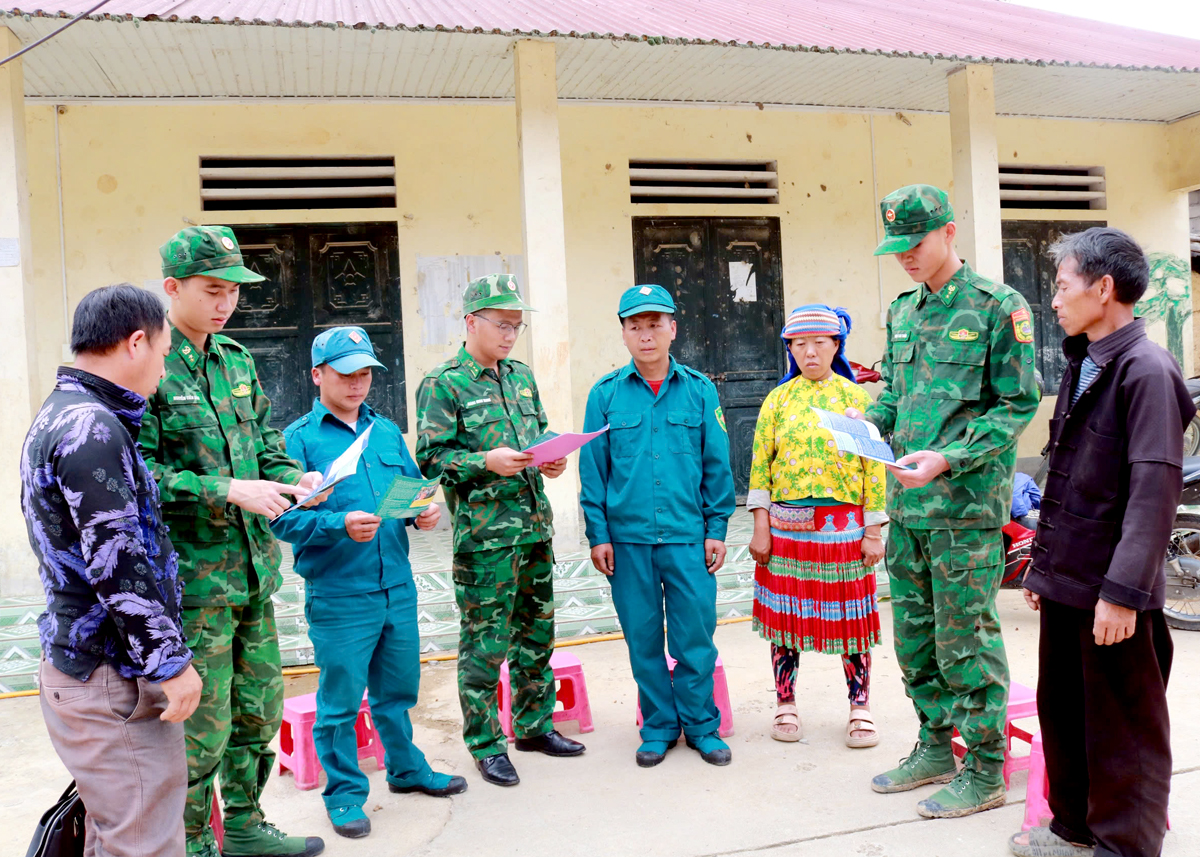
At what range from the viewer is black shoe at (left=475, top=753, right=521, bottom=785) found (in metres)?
3.55

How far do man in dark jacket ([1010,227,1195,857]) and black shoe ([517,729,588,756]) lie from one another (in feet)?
5.63

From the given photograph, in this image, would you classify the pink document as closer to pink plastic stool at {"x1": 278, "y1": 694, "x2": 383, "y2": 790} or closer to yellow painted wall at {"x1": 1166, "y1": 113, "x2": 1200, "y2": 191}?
pink plastic stool at {"x1": 278, "y1": 694, "x2": 383, "y2": 790}

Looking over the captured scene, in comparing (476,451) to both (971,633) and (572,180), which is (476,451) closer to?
(971,633)

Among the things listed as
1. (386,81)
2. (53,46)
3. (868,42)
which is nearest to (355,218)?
(386,81)

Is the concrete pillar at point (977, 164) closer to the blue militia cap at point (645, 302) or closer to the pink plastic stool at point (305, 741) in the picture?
the blue militia cap at point (645, 302)

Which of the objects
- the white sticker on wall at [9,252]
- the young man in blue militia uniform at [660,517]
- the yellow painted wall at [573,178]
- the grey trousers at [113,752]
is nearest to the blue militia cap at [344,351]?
the young man in blue militia uniform at [660,517]

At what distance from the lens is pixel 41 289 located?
7285mm

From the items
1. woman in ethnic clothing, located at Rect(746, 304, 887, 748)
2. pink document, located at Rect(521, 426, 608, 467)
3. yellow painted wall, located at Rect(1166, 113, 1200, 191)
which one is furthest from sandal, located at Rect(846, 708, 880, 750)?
yellow painted wall, located at Rect(1166, 113, 1200, 191)

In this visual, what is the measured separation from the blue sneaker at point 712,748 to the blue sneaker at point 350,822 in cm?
130

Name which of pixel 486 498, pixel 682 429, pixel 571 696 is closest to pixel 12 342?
pixel 486 498

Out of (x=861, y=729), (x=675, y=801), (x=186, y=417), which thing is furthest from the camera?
(x=861, y=729)

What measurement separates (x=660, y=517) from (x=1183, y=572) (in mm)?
3220

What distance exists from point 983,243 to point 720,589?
3.92 meters

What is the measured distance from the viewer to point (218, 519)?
2736mm
